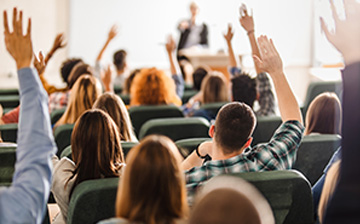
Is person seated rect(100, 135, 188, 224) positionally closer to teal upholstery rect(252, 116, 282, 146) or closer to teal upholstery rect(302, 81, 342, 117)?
teal upholstery rect(252, 116, 282, 146)

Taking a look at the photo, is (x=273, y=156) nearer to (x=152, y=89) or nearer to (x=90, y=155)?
(x=90, y=155)

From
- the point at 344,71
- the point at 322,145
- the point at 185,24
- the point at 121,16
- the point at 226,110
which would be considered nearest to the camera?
the point at 344,71

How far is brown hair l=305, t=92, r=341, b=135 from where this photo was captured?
3.18m

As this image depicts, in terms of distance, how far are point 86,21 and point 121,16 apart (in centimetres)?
62

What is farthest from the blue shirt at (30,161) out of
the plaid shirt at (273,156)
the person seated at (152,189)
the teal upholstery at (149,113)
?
the teal upholstery at (149,113)

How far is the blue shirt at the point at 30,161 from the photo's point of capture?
4.67ft

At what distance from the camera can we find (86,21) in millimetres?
9289

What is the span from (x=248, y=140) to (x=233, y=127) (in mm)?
102

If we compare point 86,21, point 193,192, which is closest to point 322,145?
point 193,192

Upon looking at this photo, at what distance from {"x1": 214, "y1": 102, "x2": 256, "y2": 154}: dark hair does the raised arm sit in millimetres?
148

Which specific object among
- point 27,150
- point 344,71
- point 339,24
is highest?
point 339,24

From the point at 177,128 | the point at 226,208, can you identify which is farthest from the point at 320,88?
the point at 226,208

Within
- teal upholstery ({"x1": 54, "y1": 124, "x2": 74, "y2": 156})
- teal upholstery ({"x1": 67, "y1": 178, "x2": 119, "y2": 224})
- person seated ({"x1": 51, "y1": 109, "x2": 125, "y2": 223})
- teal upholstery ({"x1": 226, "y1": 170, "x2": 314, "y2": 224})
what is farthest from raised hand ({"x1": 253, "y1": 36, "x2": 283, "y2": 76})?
teal upholstery ({"x1": 54, "y1": 124, "x2": 74, "y2": 156})

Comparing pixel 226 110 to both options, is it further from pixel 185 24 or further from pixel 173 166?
pixel 185 24
